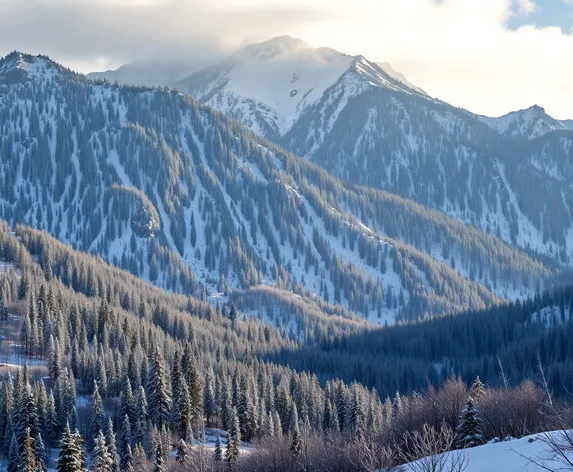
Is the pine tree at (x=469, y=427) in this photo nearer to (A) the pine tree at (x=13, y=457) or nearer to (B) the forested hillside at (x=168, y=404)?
(B) the forested hillside at (x=168, y=404)

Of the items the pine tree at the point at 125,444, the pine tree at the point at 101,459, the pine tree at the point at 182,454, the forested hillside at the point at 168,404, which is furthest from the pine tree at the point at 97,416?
the pine tree at the point at 101,459

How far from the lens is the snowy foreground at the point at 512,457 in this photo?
38688mm

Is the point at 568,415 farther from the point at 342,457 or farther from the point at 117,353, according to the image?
the point at 117,353

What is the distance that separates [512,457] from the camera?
4056 centimetres

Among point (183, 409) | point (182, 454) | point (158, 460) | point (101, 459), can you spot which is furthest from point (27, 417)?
point (158, 460)

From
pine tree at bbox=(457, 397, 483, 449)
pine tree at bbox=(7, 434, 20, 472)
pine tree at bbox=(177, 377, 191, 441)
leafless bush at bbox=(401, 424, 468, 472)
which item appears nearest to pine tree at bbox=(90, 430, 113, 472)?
pine tree at bbox=(7, 434, 20, 472)

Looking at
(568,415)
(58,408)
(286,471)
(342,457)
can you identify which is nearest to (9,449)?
(58,408)

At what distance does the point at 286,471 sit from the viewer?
79.7 metres

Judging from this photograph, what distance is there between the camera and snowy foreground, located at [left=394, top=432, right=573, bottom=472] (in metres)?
38.7

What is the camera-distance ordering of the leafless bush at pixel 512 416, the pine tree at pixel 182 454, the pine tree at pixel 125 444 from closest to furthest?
1. the leafless bush at pixel 512 416
2. the pine tree at pixel 182 454
3. the pine tree at pixel 125 444

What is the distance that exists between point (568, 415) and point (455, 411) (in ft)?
117

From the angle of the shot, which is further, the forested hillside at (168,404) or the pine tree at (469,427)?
the forested hillside at (168,404)

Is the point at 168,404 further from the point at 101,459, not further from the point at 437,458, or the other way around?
the point at 437,458

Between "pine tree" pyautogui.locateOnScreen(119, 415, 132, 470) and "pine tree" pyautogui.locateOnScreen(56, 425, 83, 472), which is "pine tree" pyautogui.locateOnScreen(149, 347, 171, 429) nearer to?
"pine tree" pyautogui.locateOnScreen(119, 415, 132, 470)
